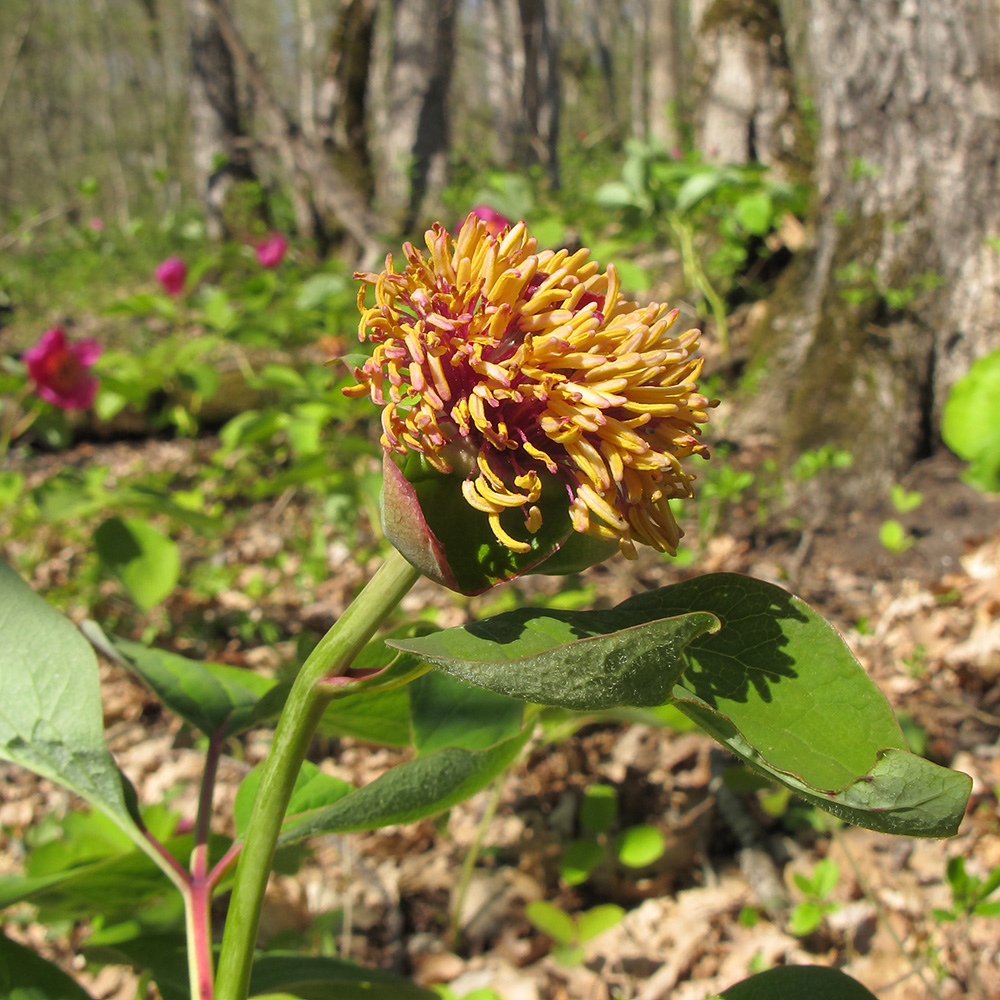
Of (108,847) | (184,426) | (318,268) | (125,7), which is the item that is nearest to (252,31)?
(125,7)

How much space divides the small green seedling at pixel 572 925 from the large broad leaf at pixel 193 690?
0.85 m

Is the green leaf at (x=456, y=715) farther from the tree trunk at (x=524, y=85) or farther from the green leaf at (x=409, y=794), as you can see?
the tree trunk at (x=524, y=85)

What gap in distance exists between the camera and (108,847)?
162 centimetres

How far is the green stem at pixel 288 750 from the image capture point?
688mm

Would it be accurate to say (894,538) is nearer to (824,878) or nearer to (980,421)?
(980,421)

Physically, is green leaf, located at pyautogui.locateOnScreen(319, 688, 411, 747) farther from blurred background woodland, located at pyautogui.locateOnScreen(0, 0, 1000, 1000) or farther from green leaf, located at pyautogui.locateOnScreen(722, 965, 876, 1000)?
green leaf, located at pyautogui.locateOnScreen(722, 965, 876, 1000)

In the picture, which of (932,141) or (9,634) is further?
(932,141)

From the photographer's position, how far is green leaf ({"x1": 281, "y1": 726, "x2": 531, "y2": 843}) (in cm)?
78

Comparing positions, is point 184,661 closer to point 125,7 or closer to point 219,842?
point 219,842

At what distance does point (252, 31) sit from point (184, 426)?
1419 inches

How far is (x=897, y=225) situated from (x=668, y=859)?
2748mm

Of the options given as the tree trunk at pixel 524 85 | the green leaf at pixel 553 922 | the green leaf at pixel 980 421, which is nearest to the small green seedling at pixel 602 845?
the green leaf at pixel 553 922

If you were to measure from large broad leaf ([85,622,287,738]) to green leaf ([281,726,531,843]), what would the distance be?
0.21 m

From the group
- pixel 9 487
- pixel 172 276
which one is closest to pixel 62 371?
pixel 9 487
